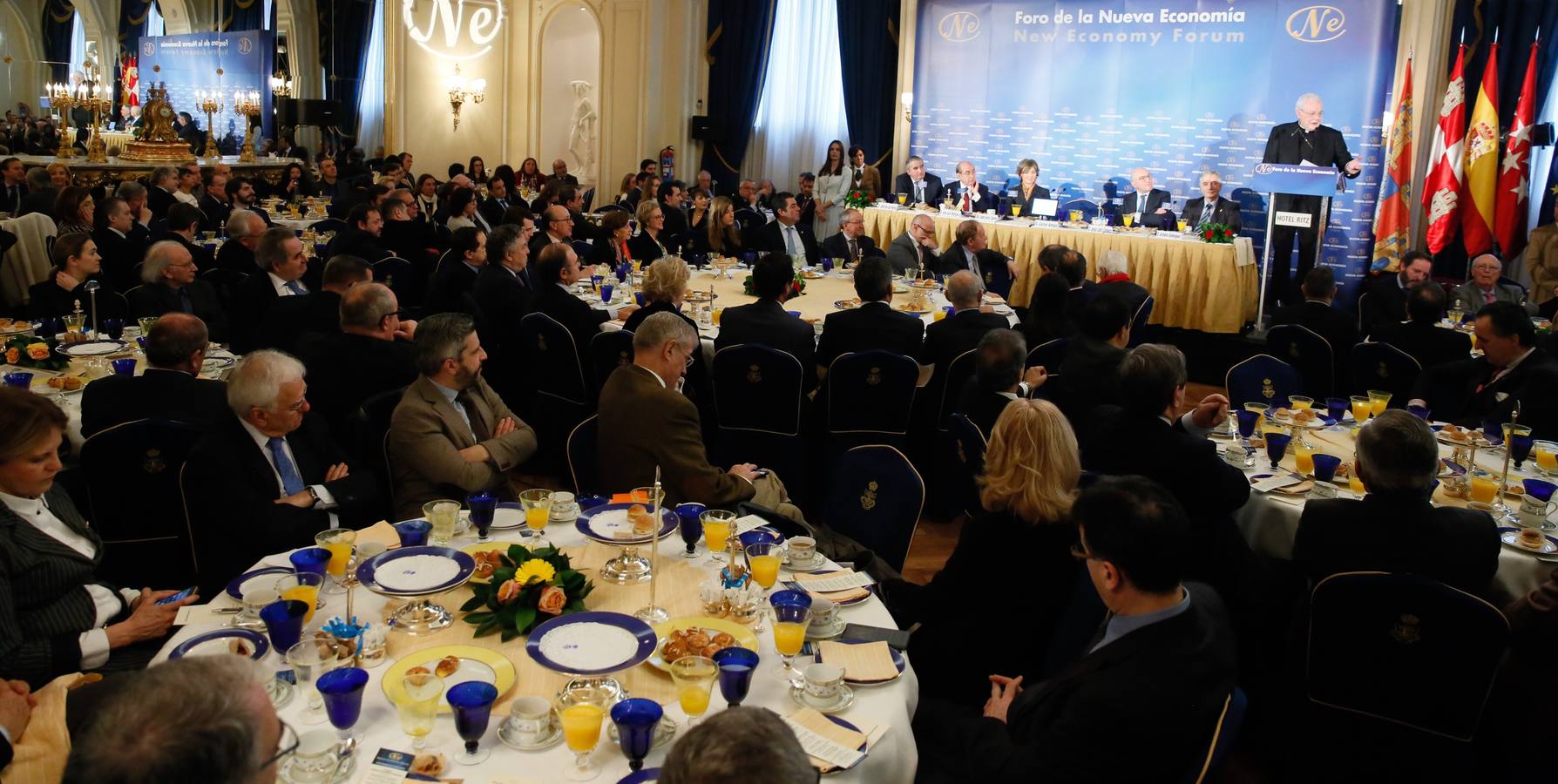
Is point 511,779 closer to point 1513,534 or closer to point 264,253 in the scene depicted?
point 1513,534

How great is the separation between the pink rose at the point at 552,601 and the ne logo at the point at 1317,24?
1084 centimetres

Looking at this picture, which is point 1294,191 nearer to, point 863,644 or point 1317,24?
point 1317,24

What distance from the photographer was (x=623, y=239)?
325 inches

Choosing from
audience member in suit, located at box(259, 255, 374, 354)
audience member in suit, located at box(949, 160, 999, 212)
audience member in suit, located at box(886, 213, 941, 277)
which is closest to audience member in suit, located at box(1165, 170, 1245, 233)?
audience member in suit, located at box(949, 160, 999, 212)

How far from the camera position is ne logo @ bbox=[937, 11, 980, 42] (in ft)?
42.2

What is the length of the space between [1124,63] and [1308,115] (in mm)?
2124

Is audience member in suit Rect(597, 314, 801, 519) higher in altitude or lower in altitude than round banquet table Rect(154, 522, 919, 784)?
higher

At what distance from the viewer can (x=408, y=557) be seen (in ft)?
9.30

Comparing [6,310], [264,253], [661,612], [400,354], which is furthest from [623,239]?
[661,612]

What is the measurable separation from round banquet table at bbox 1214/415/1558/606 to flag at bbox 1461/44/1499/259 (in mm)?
6562

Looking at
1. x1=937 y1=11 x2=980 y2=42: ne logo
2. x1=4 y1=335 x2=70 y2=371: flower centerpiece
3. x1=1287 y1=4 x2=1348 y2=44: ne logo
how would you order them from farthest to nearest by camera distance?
x1=937 y1=11 x2=980 y2=42: ne logo → x1=1287 y1=4 x2=1348 y2=44: ne logo → x1=4 y1=335 x2=70 y2=371: flower centerpiece

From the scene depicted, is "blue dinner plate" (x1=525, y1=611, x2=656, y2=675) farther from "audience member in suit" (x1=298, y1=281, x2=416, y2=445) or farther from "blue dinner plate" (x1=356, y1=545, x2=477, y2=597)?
"audience member in suit" (x1=298, y1=281, x2=416, y2=445)

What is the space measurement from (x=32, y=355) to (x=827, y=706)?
419 cm

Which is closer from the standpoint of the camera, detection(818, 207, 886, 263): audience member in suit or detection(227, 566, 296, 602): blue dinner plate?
detection(227, 566, 296, 602): blue dinner plate
